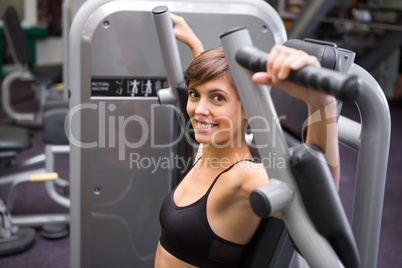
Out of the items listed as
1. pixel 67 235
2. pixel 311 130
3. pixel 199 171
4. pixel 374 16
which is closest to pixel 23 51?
pixel 67 235

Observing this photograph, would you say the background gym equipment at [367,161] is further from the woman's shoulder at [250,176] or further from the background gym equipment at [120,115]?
the background gym equipment at [120,115]

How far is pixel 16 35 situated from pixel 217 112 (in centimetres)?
349

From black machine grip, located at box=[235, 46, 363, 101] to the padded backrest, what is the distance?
12.1 ft

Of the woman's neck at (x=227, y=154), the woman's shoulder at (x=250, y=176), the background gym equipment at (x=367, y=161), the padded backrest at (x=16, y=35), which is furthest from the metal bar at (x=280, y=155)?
the padded backrest at (x=16, y=35)

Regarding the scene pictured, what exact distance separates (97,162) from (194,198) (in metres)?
0.47

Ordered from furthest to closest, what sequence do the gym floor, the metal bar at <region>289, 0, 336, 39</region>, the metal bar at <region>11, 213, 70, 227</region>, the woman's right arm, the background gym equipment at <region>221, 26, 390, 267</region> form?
the metal bar at <region>289, 0, 336, 39</region>
the metal bar at <region>11, 213, 70, 227</region>
the gym floor
the woman's right arm
the background gym equipment at <region>221, 26, 390, 267</region>

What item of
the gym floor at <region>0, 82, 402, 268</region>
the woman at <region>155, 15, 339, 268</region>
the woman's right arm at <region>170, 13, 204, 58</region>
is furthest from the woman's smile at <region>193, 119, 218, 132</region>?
the gym floor at <region>0, 82, 402, 268</region>

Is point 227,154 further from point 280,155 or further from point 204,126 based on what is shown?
point 280,155

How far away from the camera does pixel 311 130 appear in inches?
30.4

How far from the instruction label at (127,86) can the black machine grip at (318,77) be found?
74 centimetres

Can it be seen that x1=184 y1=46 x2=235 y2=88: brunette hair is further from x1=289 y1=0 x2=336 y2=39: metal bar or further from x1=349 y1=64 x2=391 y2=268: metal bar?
x1=289 y1=0 x2=336 y2=39: metal bar

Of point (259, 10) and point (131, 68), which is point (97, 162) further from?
point (259, 10)

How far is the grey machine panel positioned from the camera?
132 cm

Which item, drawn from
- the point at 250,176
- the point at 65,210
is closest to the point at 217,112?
the point at 250,176
